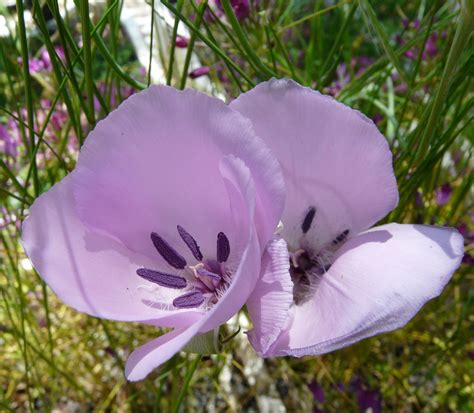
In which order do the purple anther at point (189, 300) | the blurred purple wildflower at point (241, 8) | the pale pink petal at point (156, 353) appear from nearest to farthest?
the pale pink petal at point (156, 353), the purple anther at point (189, 300), the blurred purple wildflower at point (241, 8)

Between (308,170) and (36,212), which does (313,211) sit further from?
(36,212)

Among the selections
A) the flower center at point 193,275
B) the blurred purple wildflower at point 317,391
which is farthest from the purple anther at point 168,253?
the blurred purple wildflower at point 317,391

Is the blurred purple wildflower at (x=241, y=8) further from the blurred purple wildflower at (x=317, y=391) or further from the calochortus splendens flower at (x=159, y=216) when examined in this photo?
the blurred purple wildflower at (x=317, y=391)

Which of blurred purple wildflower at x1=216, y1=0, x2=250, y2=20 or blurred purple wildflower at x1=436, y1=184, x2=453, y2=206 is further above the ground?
blurred purple wildflower at x1=216, y1=0, x2=250, y2=20

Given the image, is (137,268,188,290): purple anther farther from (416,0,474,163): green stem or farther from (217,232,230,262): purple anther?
(416,0,474,163): green stem

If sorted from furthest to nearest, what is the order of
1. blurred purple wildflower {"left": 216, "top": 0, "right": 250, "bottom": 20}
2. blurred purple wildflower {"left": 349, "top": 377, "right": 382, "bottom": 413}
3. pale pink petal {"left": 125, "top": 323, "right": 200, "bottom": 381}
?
blurred purple wildflower {"left": 349, "top": 377, "right": 382, "bottom": 413} → blurred purple wildflower {"left": 216, "top": 0, "right": 250, "bottom": 20} → pale pink petal {"left": 125, "top": 323, "right": 200, "bottom": 381}

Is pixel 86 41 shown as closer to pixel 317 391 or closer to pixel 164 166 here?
pixel 164 166

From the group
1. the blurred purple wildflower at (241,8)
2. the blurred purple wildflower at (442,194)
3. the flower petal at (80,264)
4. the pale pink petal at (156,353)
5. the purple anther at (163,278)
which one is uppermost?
the blurred purple wildflower at (241,8)

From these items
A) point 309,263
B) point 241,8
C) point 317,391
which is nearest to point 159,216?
point 309,263

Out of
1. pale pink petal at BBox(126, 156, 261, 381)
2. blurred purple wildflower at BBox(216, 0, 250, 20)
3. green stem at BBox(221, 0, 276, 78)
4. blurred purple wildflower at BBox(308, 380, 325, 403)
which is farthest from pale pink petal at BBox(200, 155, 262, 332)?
blurred purple wildflower at BBox(308, 380, 325, 403)
